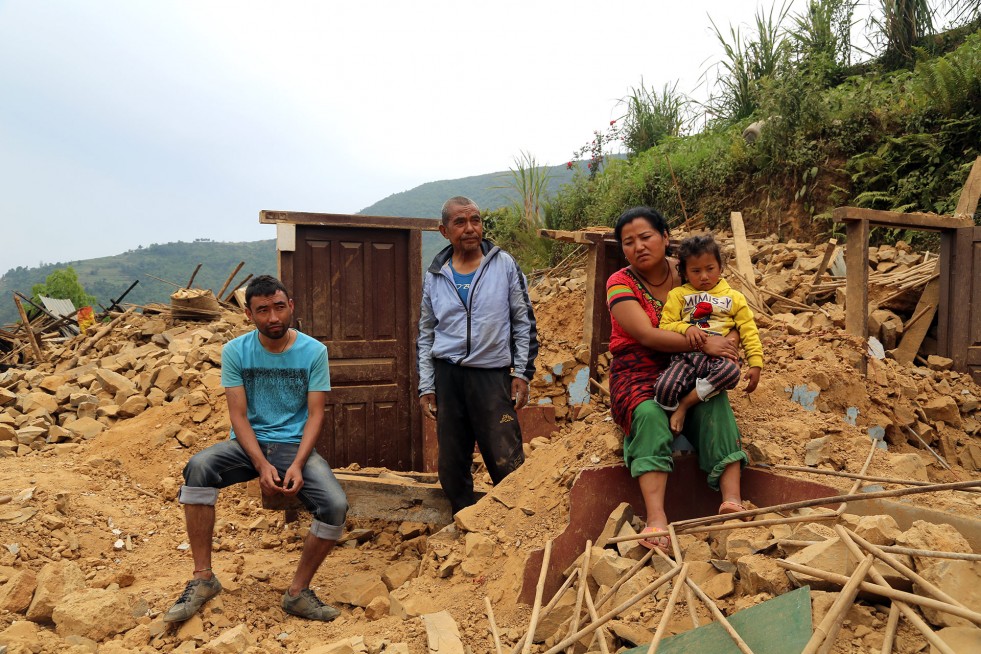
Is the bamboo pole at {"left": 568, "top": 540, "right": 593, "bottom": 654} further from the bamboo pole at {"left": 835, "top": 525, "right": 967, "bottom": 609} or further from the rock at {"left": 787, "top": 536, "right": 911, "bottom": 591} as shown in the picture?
the bamboo pole at {"left": 835, "top": 525, "right": 967, "bottom": 609}

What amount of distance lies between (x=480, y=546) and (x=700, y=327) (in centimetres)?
145

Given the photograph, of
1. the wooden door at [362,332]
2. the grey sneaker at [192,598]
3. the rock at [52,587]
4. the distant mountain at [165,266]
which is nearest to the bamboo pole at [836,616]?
the grey sneaker at [192,598]

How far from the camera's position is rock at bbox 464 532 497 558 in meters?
3.39

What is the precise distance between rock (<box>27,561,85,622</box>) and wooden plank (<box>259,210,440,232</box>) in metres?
2.78

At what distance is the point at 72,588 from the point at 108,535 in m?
1.26

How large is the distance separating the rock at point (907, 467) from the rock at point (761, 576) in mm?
1443

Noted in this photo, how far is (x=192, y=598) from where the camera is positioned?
128 inches

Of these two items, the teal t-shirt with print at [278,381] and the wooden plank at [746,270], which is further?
the wooden plank at [746,270]

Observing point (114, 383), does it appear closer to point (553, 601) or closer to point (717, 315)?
point (553, 601)

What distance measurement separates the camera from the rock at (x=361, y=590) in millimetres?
3617

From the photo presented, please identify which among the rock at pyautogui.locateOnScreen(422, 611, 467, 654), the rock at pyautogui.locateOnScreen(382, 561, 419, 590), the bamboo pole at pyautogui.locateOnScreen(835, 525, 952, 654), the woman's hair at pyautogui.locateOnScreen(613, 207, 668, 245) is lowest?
the rock at pyautogui.locateOnScreen(382, 561, 419, 590)

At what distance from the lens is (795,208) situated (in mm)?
9688

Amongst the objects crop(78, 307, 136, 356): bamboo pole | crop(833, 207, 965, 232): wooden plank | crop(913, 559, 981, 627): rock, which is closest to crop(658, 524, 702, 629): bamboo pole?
crop(913, 559, 981, 627): rock

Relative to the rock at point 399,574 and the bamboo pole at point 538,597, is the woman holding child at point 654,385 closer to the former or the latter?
the bamboo pole at point 538,597
